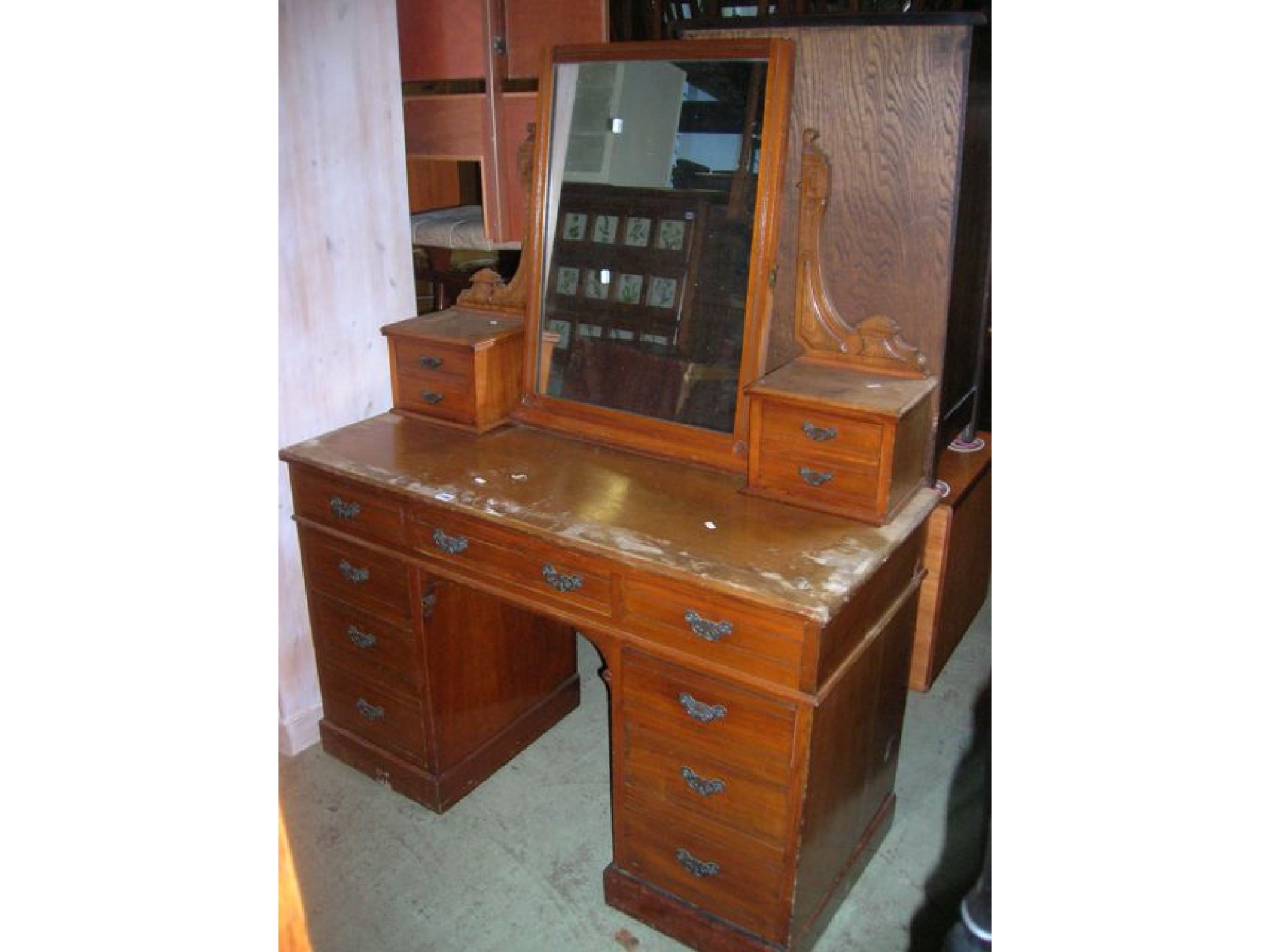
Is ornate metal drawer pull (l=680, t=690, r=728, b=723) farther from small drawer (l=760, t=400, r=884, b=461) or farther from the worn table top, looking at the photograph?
small drawer (l=760, t=400, r=884, b=461)

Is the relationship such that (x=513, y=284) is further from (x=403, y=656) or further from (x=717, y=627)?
(x=717, y=627)

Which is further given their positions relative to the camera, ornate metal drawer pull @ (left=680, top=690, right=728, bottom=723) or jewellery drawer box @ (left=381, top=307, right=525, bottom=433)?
jewellery drawer box @ (left=381, top=307, right=525, bottom=433)

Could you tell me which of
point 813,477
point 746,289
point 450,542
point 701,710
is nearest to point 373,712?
point 450,542

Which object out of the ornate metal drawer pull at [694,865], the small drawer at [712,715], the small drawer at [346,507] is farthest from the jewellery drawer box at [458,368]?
the ornate metal drawer pull at [694,865]

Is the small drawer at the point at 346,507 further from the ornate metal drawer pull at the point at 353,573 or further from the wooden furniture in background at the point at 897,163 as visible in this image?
the wooden furniture in background at the point at 897,163

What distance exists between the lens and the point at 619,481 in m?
1.90

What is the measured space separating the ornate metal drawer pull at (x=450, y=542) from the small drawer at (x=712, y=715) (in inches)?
16.7

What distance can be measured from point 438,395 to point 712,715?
3.41ft

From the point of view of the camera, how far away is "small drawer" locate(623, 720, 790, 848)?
1.65 meters

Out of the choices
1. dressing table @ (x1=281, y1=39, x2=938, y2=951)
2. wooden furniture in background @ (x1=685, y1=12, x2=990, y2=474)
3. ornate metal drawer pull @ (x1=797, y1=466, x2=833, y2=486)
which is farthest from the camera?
wooden furniture in background @ (x1=685, y1=12, x2=990, y2=474)

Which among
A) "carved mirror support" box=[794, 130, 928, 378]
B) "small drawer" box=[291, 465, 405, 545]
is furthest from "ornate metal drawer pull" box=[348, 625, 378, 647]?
"carved mirror support" box=[794, 130, 928, 378]

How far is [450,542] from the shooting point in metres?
1.90
